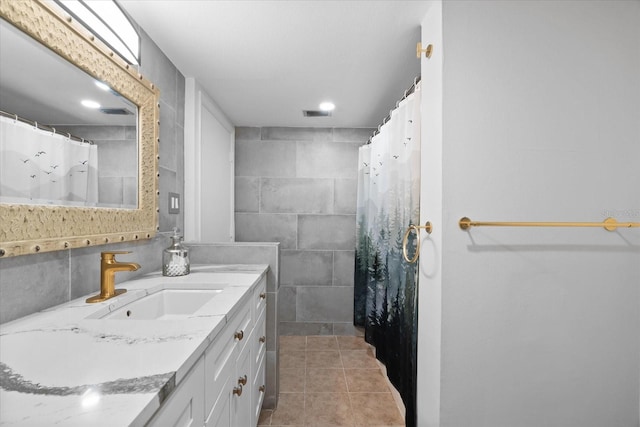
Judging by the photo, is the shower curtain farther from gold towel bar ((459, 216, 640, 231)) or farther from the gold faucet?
gold towel bar ((459, 216, 640, 231))

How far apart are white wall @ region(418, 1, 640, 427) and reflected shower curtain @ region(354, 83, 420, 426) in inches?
12.4

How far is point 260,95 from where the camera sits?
7.16 ft

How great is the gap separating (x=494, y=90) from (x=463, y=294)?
0.85 meters

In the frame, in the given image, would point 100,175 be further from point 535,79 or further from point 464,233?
point 535,79

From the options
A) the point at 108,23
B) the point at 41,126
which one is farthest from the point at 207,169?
the point at 108,23

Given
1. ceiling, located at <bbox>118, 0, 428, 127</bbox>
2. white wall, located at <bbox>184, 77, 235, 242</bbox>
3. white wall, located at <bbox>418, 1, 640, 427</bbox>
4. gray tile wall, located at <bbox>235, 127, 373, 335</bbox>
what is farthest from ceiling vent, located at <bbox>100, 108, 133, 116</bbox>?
gray tile wall, located at <bbox>235, 127, 373, 335</bbox>

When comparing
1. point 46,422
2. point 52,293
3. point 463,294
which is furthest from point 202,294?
point 463,294

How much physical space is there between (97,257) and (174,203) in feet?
2.18

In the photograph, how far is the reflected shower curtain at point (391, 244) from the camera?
1477 millimetres

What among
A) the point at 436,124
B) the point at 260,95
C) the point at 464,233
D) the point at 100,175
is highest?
the point at 260,95

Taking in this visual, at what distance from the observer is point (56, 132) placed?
921 mm

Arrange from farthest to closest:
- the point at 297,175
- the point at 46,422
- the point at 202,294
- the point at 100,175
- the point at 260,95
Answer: the point at 297,175, the point at 260,95, the point at 202,294, the point at 100,175, the point at 46,422

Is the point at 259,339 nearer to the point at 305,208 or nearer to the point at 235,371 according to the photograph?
the point at 235,371

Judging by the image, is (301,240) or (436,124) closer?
(436,124)
